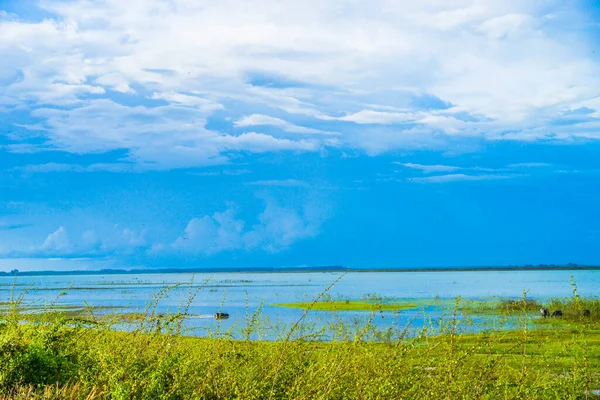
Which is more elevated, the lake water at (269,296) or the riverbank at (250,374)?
the riverbank at (250,374)

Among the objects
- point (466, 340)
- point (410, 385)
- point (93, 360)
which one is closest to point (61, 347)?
point (93, 360)

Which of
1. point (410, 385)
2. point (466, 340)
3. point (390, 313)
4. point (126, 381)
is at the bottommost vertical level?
point (390, 313)

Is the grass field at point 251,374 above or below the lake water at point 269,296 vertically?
above

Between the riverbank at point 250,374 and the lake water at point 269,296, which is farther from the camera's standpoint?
the lake water at point 269,296

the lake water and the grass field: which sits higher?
the grass field

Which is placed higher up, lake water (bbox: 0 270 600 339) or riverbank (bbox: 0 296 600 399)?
riverbank (bbox: 0 296 600 399)

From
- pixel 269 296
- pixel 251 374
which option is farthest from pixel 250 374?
pixel 269 296

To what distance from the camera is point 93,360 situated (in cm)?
917

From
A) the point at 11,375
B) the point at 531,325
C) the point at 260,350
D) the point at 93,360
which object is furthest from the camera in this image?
the point at 531,325

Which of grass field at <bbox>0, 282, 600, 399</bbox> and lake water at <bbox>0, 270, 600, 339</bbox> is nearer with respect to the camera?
grass field at <bbox>0, 282, 600, 399</bbox>

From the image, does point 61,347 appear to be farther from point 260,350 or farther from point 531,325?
point 531,325

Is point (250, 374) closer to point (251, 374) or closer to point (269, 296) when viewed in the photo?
point (251, 374)

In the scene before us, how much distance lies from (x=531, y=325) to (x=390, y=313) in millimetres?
10138

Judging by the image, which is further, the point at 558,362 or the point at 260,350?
the point at 558,362
